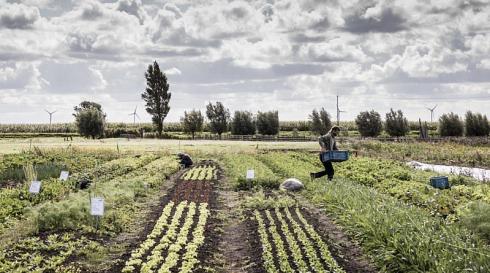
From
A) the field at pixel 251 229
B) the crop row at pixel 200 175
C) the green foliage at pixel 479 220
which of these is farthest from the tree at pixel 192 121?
the green foliage at pixel 479 220

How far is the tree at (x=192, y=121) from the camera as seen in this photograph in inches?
3676

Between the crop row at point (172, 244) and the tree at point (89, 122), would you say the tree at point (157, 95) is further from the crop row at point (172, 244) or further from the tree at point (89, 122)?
the crop row at point (172, 244)

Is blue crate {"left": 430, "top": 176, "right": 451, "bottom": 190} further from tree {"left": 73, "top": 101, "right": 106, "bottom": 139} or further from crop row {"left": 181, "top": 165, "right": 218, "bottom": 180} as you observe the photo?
tree {"left": 73, "top": 101, "right": 106, "bottom": 139}

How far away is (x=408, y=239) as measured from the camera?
393 inches

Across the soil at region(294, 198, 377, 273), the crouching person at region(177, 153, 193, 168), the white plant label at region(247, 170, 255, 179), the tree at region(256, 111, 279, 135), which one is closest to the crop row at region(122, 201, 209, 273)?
the soil at region(294, 198, 377, 273)

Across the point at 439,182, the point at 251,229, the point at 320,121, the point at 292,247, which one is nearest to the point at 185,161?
the point at 439,182

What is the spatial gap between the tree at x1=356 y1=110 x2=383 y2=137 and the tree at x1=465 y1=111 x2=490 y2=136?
11527 millimetres

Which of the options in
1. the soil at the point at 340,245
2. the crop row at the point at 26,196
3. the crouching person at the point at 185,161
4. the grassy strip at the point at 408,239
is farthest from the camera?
the crouching person at the point at 185,161

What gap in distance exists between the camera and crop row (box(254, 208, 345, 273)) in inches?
416

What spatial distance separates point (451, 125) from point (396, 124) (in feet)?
23.0

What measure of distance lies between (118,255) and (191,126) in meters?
81.7

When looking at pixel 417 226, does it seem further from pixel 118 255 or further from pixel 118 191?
pixel 118 191

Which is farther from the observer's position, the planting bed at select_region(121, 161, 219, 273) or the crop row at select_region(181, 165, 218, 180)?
the crop row at select_region(181, 165, 218, 180)

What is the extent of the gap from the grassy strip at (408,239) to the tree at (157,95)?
80.3 meters
